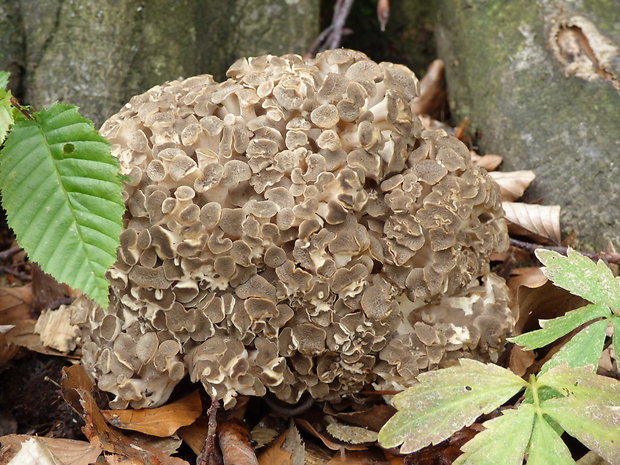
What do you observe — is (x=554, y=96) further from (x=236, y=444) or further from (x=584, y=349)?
(x=236, y=444)

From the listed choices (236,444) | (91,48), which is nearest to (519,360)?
(236,444)

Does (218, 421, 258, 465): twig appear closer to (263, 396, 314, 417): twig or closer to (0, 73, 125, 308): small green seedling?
(263, 396, 314, 417): twig

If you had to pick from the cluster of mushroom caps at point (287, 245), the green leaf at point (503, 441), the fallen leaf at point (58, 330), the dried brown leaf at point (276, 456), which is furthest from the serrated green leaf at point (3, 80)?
the green leaf at point (503, 441)

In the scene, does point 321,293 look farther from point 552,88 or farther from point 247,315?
point 552,88

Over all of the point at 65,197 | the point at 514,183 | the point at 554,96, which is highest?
the point at 554,96

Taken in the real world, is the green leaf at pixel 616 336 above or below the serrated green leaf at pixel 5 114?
below

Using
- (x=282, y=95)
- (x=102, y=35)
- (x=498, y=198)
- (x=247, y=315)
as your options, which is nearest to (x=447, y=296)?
(x=498, y=198)

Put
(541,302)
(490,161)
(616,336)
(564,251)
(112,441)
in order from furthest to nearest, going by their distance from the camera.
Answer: (490,161)
(564,251)
(541,302)
(112,441)
(616,336)

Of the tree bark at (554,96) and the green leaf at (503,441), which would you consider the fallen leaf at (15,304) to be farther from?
the tree bark at (554,96)

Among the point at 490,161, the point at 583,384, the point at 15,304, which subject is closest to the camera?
the point at 583,384
